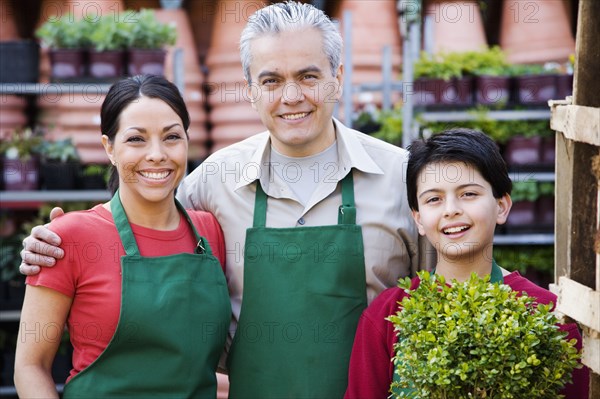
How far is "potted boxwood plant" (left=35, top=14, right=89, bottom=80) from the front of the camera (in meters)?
5.00

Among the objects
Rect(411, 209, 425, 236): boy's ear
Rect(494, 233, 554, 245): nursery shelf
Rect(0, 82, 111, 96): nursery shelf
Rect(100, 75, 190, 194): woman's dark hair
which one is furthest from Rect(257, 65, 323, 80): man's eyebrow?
Rect(494, 233, 554, 245): nursery shelf

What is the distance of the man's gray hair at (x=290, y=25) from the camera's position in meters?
2.54

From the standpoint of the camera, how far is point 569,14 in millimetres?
6465

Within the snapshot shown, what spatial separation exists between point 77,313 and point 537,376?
1.18 meters

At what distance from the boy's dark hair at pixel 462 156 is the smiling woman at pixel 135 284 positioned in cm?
62

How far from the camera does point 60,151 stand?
5.10 metres

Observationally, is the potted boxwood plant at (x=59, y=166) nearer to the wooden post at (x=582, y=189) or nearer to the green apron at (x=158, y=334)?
the green apron at (x=158, y=334)

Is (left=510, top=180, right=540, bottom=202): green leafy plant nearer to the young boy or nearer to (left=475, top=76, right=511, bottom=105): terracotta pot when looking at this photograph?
(left=475, top=76, right=511, bottom=105): terracotta pot

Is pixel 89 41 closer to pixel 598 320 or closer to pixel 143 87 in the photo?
pixel 143 87

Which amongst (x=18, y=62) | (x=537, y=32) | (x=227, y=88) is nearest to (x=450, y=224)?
(x=18, y=62)

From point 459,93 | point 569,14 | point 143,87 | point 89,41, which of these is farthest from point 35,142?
point 569,14

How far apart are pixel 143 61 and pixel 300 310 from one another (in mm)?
2830

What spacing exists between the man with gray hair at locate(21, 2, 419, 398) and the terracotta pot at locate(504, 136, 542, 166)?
2.91 m

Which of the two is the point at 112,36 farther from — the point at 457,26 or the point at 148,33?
the point at 457,26
